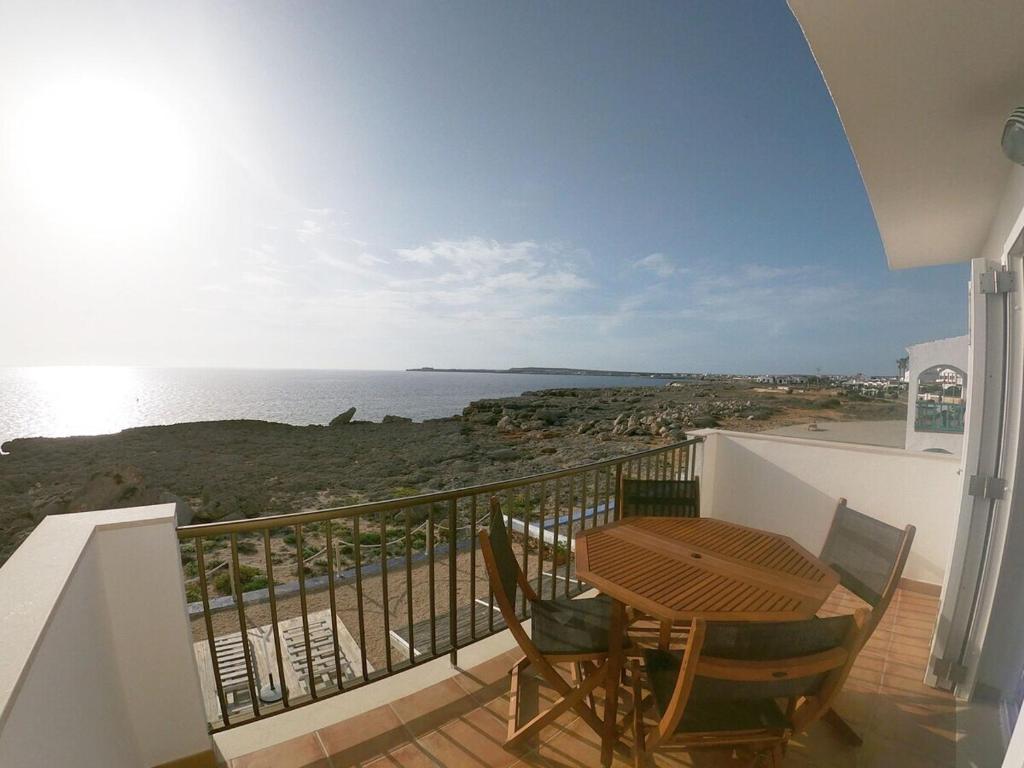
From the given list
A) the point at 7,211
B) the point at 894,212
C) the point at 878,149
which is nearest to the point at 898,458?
the point at 894,212

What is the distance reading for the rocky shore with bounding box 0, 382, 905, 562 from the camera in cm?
2322

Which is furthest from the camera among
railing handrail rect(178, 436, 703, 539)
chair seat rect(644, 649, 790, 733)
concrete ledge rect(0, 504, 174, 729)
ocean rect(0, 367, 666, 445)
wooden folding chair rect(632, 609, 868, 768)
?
ocean rect(0, 367, 666, 445)

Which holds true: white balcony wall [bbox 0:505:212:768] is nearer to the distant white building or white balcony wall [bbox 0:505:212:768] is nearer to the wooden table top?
the wooden table top

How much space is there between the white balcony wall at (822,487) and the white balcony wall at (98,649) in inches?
159

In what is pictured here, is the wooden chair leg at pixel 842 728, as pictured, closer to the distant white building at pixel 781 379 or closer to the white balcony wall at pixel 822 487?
the white balcony wall at pixel 822 487

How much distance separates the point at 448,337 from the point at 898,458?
3282cm

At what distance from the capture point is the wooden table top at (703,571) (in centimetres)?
145

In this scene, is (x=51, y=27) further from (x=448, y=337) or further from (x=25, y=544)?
(x=448, y=337)

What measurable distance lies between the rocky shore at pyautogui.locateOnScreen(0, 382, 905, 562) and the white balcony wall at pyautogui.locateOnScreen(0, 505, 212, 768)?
18.4 meters

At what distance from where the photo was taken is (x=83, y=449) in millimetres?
30609

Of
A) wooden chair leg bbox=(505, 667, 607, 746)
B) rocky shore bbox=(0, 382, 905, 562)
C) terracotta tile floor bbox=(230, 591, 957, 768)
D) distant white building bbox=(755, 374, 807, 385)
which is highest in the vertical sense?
distant white building bbox=(755, 374, 807, 385)

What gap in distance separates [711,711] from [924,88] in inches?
97.9

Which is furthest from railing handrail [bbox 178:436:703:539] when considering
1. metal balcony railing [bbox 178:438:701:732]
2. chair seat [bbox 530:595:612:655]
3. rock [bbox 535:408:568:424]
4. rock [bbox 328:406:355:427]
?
rock [bbox 328:406:355:427]

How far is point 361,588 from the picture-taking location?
6.92ft
